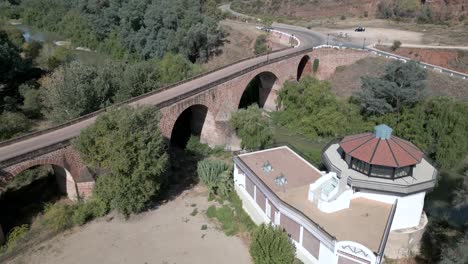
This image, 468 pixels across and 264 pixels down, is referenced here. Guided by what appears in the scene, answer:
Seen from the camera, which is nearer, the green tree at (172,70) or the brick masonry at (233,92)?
the brick masonry at (233,92)

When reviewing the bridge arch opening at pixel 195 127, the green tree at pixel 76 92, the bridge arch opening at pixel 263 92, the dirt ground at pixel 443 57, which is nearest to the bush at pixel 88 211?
the green tree at pixel 76 92

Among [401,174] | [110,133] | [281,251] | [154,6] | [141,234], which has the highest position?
[154,6]

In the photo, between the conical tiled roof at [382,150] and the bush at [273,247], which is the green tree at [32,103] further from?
the conical tiled roof at [382,150]

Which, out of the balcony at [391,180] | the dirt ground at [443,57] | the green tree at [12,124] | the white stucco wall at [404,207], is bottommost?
the green tree at [12,124]

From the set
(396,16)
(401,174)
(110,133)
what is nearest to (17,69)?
(110,133)

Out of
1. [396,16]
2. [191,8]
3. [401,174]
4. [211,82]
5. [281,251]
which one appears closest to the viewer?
[281,251]

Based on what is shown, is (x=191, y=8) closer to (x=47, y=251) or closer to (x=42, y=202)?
(x=42, y=202)

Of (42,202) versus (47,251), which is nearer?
(47,251)

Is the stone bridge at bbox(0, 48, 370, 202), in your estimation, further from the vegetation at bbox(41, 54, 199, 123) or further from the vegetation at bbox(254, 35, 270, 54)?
the vegetation at bbox(254, 35, 270, 54)
